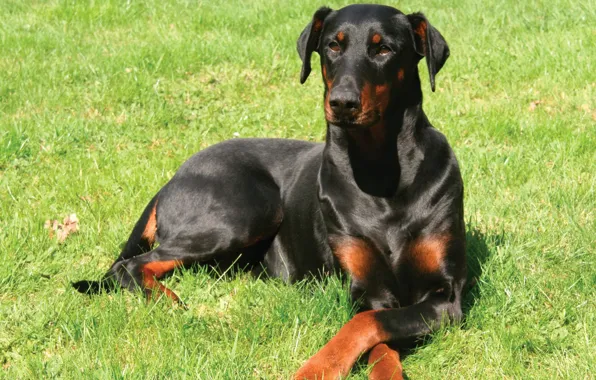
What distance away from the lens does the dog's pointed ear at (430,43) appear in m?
3.64

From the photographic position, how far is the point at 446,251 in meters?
3.52

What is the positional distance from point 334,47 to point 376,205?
0.74 metres

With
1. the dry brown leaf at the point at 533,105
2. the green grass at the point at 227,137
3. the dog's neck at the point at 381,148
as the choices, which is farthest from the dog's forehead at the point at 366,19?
the dry brown leaf at the point at 533,105

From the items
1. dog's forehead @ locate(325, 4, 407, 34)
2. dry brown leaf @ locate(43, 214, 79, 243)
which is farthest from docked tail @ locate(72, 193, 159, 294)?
dog's forehead @ locate(325, 4, 407, 34)

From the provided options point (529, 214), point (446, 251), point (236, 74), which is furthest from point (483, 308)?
point (236, 74)

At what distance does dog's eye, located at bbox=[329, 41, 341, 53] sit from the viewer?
11.8 feet

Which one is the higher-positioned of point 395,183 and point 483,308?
point 395,183

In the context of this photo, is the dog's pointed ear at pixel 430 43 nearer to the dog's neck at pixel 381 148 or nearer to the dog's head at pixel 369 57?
the dog's head at pixel 369 57

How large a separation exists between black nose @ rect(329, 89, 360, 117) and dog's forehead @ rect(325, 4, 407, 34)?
1.49 feet

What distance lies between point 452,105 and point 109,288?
3.52 m

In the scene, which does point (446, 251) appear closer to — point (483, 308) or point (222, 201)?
point (483, 308)

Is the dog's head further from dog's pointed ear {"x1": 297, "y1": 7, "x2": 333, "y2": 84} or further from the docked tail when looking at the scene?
the docked tail

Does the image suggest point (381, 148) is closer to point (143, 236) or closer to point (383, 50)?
point (383, 50)

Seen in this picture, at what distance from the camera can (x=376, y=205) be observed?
363 centimetres
